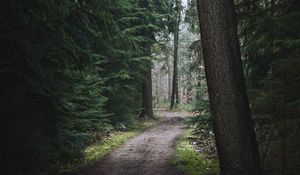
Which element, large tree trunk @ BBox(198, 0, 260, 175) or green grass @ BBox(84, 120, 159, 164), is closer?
large tree trunk @ BBox(198, 0, 260, 175)

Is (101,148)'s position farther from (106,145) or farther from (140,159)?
(140,159)

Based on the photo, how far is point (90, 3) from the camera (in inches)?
409

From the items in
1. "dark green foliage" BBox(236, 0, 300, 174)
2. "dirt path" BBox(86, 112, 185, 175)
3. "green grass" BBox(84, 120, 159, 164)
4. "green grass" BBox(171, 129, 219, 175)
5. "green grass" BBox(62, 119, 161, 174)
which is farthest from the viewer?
"green grass" BBox(84, 120, 159, 164)

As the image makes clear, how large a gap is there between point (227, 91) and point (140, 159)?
245 inches

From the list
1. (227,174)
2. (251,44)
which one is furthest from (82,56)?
(227,174)

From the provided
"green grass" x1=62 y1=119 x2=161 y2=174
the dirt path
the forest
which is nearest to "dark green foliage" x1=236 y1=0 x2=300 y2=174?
the forest

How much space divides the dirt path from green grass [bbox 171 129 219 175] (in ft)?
0.83

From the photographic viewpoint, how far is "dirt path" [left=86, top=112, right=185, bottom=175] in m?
10.5

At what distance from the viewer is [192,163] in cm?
1116

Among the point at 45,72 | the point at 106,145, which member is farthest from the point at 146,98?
the point at 45,72

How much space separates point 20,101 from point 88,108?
5.04 m

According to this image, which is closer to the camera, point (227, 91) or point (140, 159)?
point (227, 91)

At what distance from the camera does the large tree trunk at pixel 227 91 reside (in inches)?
264

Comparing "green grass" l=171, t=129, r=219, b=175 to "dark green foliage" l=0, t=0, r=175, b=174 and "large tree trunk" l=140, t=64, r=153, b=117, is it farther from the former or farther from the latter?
"large tree trunk" l=140, t=64, r=153, b=117
